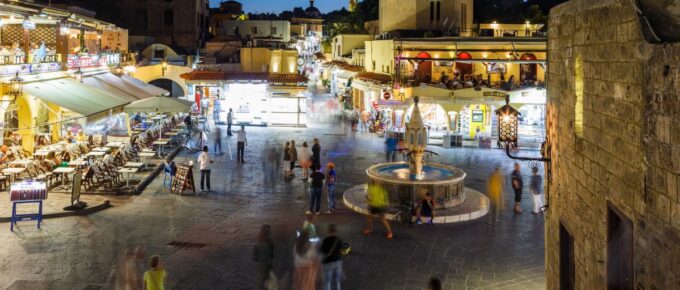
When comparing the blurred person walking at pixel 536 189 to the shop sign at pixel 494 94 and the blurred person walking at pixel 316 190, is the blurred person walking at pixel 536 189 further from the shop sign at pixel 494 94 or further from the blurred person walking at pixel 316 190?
the shop sign at pixel 494 94

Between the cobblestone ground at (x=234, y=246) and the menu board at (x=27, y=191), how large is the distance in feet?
2.33

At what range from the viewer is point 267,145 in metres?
28.7

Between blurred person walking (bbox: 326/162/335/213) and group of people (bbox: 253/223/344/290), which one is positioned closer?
group of people (bbox: 253/223/344/290)

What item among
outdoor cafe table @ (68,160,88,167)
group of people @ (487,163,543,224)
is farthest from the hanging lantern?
outdoor cafe table @ (68,160,88,167)

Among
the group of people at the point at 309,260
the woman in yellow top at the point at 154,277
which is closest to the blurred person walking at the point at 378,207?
the group of people at the point at 309,260

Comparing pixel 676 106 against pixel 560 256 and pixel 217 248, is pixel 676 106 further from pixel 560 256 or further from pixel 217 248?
pixel 217 248

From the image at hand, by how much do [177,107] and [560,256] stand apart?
56.7 feet

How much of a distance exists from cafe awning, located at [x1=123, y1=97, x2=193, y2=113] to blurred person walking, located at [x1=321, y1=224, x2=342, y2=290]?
573 inches

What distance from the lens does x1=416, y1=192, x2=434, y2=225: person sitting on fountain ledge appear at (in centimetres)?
1446

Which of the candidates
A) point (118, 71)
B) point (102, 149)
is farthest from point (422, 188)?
point (118, 71)

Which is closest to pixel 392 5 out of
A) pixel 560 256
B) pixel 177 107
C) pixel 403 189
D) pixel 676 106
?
pixel 177 107

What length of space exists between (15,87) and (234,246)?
10.4 metres

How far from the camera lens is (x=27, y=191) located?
44.3 feet

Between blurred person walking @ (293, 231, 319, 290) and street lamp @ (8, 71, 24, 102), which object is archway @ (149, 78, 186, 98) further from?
blurred person walking @ (293, 231, 319, 290)
